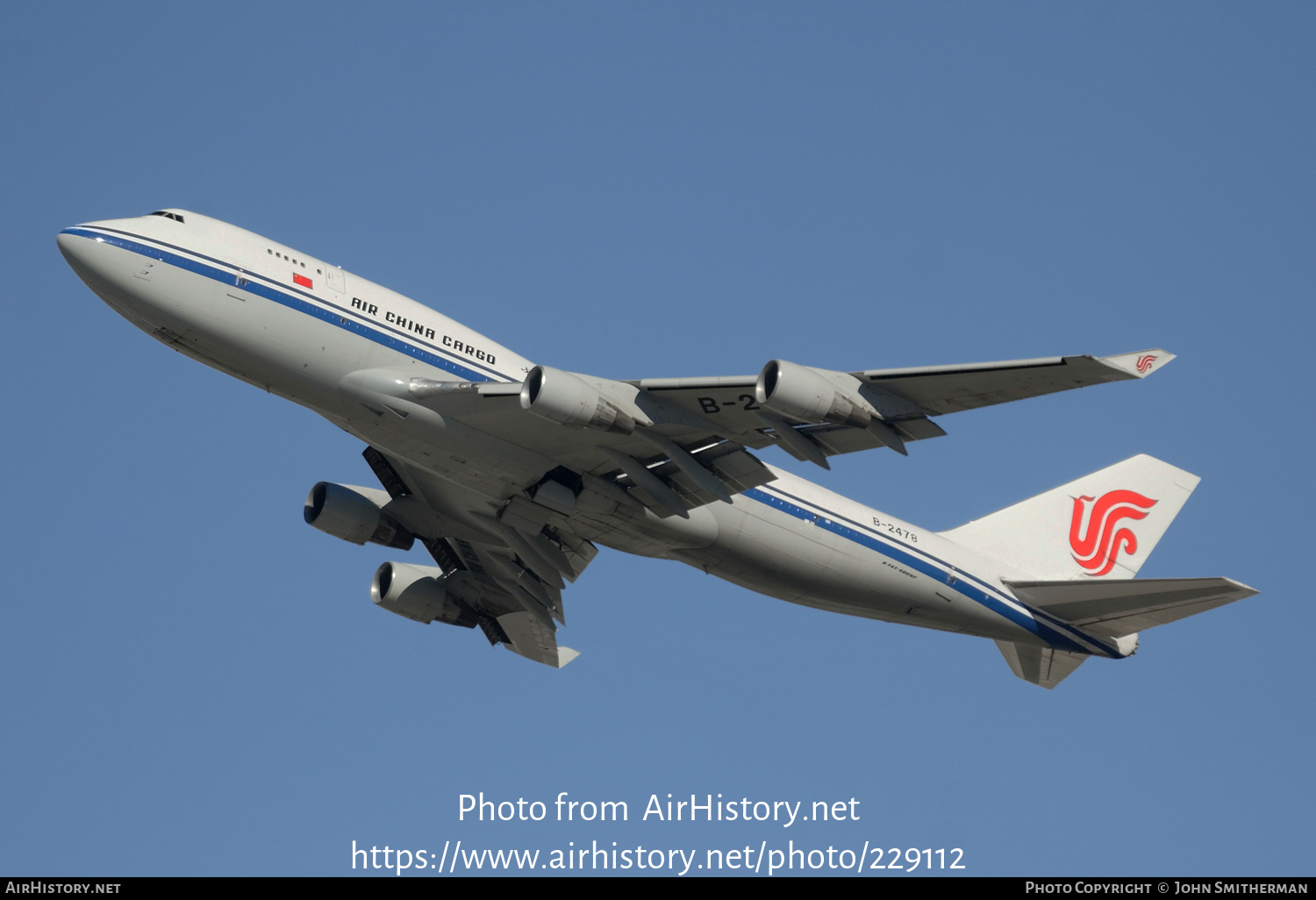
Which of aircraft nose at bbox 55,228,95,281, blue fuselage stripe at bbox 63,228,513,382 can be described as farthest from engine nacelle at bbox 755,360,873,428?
aircraft nose at bbox 55,228,95,281

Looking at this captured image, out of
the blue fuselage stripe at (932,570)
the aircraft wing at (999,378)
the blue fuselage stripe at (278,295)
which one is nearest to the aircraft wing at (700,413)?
the aircraft wing at (999,378)

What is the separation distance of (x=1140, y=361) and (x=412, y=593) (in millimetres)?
21212

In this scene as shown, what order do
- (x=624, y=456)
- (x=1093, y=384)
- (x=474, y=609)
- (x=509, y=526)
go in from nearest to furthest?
(x=1093, y=384) < (x=624, y=456) < (x=509, y=526) < (x=474, y=609)

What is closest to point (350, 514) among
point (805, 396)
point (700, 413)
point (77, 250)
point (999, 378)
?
point (77, 250)

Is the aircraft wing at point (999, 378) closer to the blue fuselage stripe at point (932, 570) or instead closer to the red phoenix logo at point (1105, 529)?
the blue fuselage stripe at point (932, 570)

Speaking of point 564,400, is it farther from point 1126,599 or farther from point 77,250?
point 1126,599

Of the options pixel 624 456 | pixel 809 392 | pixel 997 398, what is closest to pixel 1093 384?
pixel 997 398

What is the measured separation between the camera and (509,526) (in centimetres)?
3275

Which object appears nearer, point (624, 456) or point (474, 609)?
point (624, 456)

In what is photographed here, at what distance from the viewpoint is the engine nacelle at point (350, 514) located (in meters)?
34.8

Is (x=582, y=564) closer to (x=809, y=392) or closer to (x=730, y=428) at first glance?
(x=730, y=428)

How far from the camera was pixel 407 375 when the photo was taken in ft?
94.6
